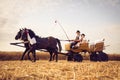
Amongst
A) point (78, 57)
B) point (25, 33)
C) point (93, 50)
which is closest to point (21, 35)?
point (25, 33)

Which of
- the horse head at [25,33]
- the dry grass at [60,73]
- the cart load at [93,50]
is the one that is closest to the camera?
the dry grass at [60,73]

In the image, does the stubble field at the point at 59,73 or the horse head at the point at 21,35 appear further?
the horse head at the point at 21,35

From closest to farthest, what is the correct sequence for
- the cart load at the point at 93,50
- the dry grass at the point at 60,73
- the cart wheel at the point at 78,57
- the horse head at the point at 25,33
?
the dry grass at the point at 60,73 → the horse head at the point at 25,33 → the cart wheel at the point at 78,57 → the cart load at the point at 93,50

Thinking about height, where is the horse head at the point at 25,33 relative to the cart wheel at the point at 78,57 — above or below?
above

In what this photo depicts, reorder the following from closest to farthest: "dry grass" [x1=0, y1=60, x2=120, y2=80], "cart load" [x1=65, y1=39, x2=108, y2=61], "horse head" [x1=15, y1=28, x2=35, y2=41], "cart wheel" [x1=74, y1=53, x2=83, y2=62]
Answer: "dry grass" [x1=0, y1=60, x2=120, y2=80] < "horse head" [x1=15, y1=28, x2=35, y2=41] < "cart wheel" [x1=74, y1=53, x2=83, y2=62] < "cart load" [x1=65, y1=39, x2=108, y2=61]

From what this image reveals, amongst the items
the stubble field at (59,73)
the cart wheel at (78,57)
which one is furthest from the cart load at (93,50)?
the stubble field at (59,73)

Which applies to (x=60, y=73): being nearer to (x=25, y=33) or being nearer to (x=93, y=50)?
(x=25, y=33)

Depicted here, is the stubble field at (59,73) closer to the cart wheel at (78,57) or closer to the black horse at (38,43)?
the black horse at (38,43)

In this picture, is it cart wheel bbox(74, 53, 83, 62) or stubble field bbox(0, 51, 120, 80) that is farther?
cart wheel bbox(74, 53, 83, 62)

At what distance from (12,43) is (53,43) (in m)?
2.54

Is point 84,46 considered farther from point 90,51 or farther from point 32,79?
point 32,79

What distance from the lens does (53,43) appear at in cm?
1541

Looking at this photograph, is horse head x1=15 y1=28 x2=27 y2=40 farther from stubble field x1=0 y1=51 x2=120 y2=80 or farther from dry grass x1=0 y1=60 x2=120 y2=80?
dry grass x1=0 y1=60 x2=120 y2=80

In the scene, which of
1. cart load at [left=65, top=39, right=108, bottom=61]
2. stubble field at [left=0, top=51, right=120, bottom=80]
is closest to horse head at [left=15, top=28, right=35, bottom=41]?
cart load at [left=65, top=39, right=108, bottom=61]
